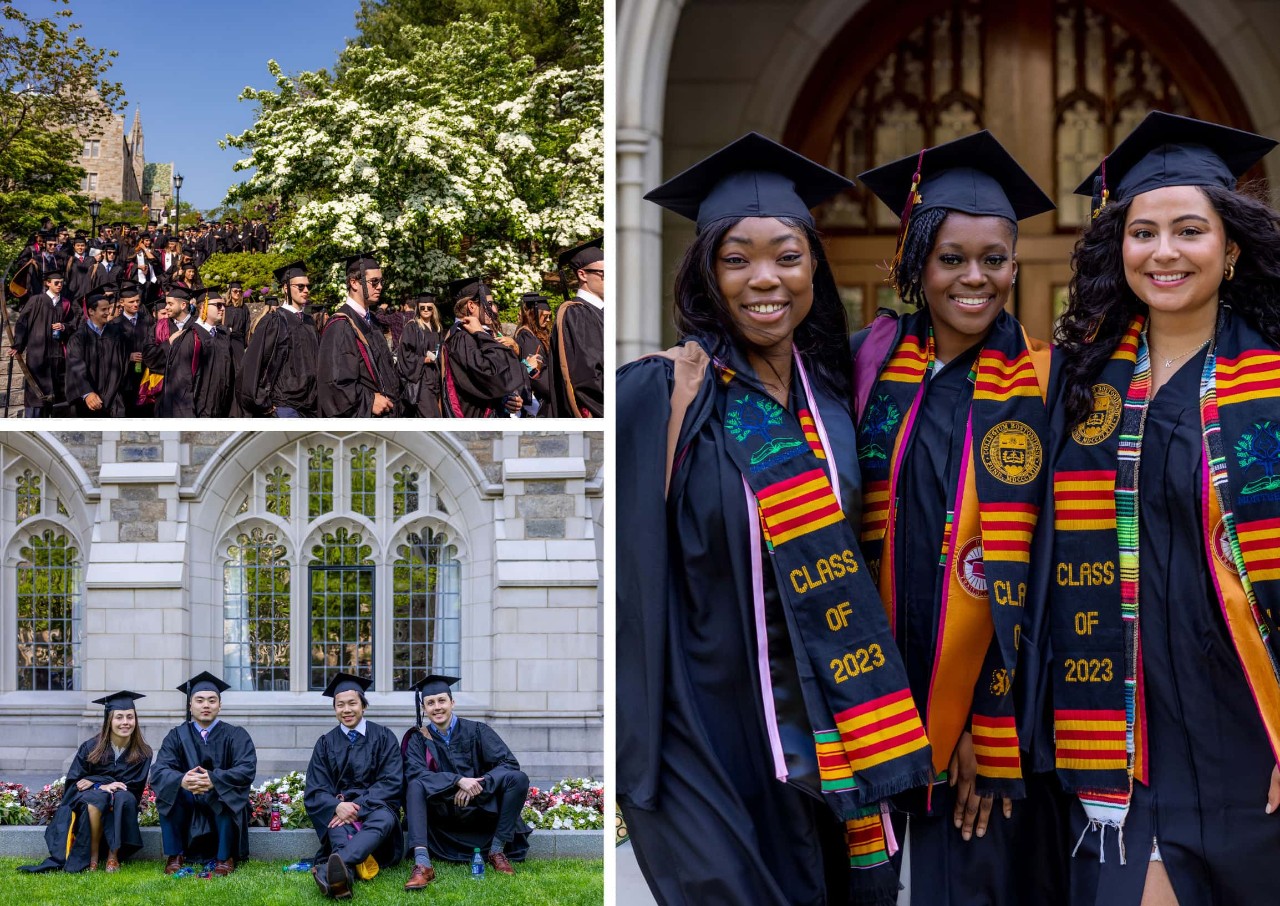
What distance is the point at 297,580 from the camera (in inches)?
300

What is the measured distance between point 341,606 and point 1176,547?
227 inches

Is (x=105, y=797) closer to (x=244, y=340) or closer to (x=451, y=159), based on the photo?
(x=244, y=340)

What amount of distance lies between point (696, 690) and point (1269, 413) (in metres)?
1.30

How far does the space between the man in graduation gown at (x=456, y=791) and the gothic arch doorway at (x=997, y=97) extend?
2815mm

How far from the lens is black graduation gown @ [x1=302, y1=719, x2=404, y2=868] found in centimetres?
655

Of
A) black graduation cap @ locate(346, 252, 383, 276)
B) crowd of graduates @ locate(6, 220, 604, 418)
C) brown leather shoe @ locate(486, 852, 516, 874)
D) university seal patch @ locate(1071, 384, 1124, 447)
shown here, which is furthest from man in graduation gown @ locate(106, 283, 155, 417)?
university seal patch @ locate(1071, 384, 1124, 447)

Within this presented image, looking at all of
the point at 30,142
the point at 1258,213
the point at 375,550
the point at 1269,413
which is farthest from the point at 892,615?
the point at 30,142

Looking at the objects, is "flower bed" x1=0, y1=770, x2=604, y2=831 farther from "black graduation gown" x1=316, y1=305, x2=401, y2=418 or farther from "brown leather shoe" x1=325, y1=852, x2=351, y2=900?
"black graduation gown" x1=316, y1=305, x2=401, y2=418

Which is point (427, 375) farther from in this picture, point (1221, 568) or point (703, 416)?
point (1221, 568)

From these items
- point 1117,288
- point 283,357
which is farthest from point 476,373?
point 1117,288

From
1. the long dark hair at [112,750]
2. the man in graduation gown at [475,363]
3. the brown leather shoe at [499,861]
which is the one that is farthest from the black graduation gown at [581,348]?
the long dark hair at [112,750]

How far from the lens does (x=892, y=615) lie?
3.13m

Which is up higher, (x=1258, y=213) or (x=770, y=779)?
(x=1258, y=213)

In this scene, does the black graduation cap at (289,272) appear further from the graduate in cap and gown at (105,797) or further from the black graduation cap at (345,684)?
the graduate in cap and gown at (105,797)
